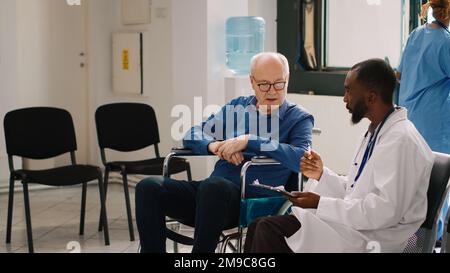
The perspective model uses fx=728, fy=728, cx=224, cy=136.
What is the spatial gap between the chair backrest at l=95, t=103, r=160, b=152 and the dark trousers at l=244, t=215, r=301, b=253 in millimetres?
2435

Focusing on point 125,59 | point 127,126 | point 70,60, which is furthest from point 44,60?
point 127,126

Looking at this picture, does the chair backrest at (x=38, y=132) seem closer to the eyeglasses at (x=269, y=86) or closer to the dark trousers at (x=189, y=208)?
the dark trousers at (x=189, y=208)

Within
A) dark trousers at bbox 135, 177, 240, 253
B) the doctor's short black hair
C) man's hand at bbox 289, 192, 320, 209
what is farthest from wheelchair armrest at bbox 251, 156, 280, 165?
the doctor's short black hair

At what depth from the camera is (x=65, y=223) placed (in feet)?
16.2

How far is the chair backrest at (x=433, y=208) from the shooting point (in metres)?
2.39

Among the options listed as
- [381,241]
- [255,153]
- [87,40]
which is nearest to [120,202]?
[87,40]

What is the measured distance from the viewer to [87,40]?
632 cm

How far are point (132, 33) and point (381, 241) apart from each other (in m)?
4.02

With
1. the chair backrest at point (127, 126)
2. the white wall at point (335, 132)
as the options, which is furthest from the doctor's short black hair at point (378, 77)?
the white wall at point (335, 132)

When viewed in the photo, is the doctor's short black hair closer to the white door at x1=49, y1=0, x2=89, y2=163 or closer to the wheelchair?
the wheelchair

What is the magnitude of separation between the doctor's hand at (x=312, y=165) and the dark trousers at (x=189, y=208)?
1.06 feet

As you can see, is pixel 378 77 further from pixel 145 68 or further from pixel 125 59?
pixel 125 59

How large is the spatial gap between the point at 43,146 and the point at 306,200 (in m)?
2.60

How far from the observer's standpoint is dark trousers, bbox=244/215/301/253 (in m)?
2.48
